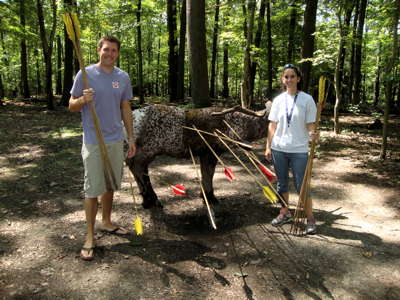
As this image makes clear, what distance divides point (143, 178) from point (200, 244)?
137 centimetres

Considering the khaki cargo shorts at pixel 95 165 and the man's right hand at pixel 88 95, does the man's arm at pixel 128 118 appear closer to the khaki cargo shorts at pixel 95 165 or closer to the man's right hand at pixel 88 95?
the khaki cargo shorts at pixel 95 165

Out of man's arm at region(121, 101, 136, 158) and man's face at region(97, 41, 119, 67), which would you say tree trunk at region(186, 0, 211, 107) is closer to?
man's arm at region(121, 101, 136, 158)

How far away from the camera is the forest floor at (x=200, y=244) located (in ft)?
9.86

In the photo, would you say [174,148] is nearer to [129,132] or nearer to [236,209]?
[129,132]

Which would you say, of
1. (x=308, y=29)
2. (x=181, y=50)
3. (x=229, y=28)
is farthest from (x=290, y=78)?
(x=229, y=28)


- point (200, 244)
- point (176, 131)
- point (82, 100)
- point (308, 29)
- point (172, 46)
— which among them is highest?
point (172, 46)

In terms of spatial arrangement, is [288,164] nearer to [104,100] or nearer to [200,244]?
[200,244]

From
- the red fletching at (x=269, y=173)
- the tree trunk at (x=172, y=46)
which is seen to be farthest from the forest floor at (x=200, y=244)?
the tree trunk at (x=172, y=46)

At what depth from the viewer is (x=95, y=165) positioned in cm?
340

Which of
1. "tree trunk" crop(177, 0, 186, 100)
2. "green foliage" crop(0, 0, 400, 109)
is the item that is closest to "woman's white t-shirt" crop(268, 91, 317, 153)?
"green foliage" crop(0, 0, 400, 109)

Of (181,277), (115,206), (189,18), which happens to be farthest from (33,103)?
(181,277)

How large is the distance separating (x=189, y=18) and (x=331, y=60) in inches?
187

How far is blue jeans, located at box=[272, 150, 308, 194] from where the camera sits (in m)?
3.88

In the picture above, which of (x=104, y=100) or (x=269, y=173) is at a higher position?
(x=104, y=100)
